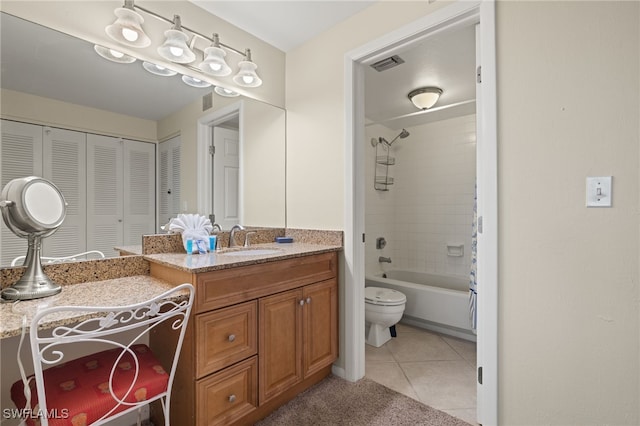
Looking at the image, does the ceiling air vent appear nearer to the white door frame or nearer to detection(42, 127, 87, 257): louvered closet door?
the white door frame

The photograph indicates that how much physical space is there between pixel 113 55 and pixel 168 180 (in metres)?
0.69

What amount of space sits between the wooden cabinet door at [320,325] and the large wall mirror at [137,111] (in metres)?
0.70

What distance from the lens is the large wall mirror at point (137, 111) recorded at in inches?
51.7

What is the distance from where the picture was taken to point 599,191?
1.19 metres

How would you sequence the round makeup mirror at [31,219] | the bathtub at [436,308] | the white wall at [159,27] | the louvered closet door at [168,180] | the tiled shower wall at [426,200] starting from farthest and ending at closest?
1. the tiled shower wall at [426,200]
2. the bathtub at [436,308]
3. the louvered closet door at [168,180]
4. the white wall at [159,27]
5. the round makeup mirror at [31,219]

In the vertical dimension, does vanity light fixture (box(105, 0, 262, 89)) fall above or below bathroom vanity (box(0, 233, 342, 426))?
above

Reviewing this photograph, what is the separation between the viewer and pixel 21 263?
1.30 meters

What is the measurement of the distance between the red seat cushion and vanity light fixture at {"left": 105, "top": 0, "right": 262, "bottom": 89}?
1.51 metres

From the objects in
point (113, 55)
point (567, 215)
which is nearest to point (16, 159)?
point (113, 55)

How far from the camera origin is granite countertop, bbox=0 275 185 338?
3.04ft

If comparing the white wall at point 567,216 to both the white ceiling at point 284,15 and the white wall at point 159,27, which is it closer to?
the white ceiling at point 284,15

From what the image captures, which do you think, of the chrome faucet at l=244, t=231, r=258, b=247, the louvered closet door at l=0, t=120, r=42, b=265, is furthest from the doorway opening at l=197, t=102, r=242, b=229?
the louvered closet door at l=0, t=120, r=42, b=265

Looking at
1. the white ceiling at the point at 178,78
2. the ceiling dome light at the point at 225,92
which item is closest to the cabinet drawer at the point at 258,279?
the white ceiling at the point at 178,78

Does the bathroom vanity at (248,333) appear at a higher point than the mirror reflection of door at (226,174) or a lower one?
lower
